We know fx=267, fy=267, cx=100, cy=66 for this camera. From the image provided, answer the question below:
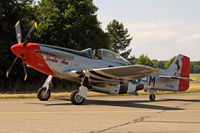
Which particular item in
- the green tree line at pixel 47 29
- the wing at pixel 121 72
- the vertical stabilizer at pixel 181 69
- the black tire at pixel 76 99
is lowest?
the black tire at pixel 76 99

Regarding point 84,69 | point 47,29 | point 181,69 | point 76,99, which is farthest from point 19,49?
point 47,29

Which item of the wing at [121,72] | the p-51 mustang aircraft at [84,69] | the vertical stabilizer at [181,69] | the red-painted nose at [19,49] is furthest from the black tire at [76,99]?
the vertical stabilizer at [181,69]

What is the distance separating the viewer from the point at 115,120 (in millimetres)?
7277

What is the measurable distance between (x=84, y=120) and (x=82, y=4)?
24.3 metres

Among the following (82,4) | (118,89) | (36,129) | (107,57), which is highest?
(82,4)

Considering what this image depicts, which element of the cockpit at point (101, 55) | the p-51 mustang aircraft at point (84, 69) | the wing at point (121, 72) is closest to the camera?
the wing at point (121, 72)

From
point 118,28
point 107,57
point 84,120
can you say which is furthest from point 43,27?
point 118,28

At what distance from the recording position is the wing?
10859 millimetres

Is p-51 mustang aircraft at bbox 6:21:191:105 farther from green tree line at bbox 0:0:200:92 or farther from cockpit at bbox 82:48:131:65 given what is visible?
green tree line at bbox 0:0:200:92

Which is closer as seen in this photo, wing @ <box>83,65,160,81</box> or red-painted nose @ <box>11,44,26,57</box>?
wing @ <box>83,65,160,81</box>

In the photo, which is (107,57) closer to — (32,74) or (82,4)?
(32,74)

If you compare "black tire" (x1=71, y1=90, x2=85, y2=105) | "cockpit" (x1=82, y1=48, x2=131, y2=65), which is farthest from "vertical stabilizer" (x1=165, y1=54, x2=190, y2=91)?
"black tire" (x1=71, y1=90, x2=85, y2=105)

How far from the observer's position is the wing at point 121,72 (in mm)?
10859

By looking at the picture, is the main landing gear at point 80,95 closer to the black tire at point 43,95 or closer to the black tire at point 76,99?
the black tire at point 76,99
